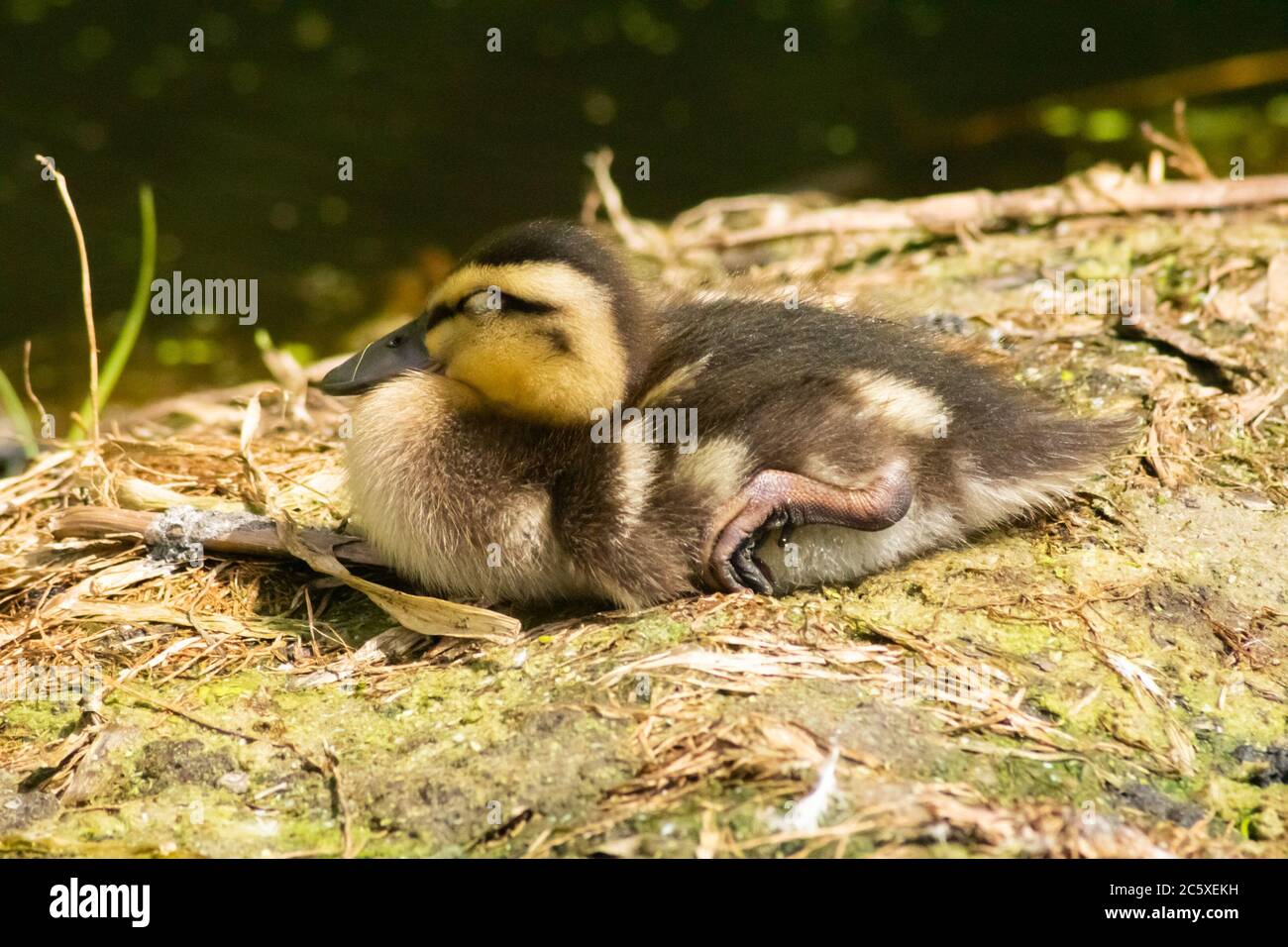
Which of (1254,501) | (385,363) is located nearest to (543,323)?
(385,363)

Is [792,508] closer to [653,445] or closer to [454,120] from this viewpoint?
[653,445]

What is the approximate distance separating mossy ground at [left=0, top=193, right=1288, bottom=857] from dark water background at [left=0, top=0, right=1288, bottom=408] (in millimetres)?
3830

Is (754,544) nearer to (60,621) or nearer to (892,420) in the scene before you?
(892,420)

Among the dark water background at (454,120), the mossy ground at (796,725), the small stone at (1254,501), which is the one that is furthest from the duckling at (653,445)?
the dark water background at (454,120)

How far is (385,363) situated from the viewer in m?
3.55

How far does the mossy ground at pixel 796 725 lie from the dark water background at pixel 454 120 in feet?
12.6

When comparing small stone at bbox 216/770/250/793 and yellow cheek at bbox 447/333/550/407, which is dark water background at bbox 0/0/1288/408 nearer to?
yellow cheek at bbox 447/333/550/407

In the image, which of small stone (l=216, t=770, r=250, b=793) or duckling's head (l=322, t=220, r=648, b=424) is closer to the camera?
small stone (l=216, t=770, r=250, b=793)

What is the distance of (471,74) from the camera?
9211 millimetres

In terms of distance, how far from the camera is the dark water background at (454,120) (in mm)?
7242

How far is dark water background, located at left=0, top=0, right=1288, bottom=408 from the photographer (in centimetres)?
724

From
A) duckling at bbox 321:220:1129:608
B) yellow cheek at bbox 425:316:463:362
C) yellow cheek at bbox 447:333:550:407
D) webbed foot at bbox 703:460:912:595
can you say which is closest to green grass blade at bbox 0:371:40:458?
duckling at bbox 321:220:1129:608

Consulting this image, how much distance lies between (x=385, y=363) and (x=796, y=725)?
4.99ft

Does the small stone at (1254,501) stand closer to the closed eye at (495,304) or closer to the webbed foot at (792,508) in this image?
the webbed foot at (792,508)
